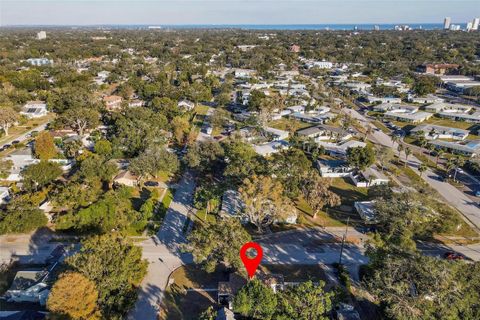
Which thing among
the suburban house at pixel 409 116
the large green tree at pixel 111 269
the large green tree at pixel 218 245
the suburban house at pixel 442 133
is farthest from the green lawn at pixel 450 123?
the large green tree at pixel 111 269

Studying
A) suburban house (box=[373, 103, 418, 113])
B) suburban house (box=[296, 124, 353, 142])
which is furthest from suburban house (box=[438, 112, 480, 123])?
suburban house (box=[296, 124, 353, 142])

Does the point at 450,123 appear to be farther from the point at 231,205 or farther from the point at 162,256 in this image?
the point at 162,256

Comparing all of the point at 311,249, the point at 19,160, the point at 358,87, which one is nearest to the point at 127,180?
the point at 19,160

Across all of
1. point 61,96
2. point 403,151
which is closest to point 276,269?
point 403,151

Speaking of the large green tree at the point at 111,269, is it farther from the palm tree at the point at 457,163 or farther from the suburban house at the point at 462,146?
the suburban house at the point at 462,146

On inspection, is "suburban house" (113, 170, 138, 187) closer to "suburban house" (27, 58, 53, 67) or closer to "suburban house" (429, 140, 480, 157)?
"suburban house" (429, 140, 480, 157)

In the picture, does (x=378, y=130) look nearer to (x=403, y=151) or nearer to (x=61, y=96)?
(x=403, y=151)
